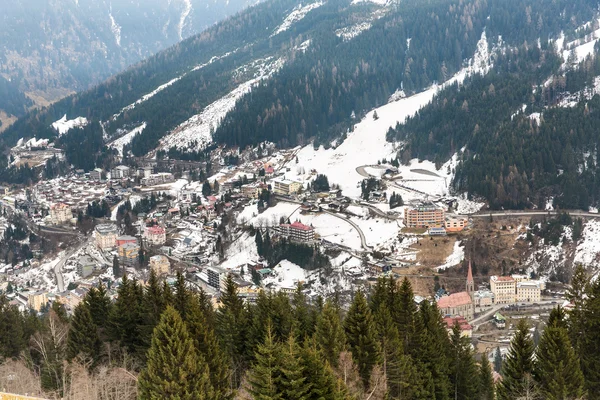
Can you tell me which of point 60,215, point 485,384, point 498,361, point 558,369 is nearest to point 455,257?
point 498,361

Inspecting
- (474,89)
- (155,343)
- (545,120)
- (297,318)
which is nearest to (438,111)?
(474,89)

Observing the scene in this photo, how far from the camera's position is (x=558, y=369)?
108ft

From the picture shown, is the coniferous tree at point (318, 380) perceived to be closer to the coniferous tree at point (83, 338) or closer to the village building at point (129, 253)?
the coniferous tree at point (83, 338)

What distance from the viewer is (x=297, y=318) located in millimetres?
42219

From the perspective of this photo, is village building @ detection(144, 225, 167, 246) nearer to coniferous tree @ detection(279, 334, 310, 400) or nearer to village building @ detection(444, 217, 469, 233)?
village building @ detection(444, 217, 469, 233)

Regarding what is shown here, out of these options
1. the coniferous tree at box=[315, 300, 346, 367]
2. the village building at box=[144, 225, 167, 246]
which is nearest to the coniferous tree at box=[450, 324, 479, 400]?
the coniferous tree at box=[315, 300, 346, 367]

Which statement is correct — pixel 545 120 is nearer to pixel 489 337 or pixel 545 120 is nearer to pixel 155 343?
pixel 489 337

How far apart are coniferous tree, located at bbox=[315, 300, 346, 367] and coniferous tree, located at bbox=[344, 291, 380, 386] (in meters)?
2.07

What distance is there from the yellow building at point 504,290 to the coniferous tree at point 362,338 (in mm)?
49173

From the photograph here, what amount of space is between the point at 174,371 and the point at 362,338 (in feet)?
38.8

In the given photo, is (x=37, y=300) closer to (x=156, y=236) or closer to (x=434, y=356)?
(x=156, y=236)

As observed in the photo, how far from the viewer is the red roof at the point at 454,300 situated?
7581 centimetres

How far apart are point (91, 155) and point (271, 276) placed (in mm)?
112216

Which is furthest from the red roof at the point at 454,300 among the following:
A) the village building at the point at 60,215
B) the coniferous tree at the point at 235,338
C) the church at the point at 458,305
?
the village building at the point at 60,215
